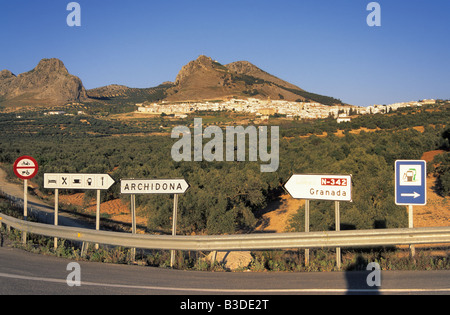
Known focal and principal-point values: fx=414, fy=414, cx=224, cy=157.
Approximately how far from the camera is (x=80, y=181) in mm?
8898

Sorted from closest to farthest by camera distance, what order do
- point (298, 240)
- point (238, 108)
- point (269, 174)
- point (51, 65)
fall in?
point (298, 240) → point (269, 174) → point (238, 108) → point (51, 65)

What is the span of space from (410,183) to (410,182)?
2 cm

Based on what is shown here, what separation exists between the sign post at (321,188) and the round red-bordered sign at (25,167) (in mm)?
6202

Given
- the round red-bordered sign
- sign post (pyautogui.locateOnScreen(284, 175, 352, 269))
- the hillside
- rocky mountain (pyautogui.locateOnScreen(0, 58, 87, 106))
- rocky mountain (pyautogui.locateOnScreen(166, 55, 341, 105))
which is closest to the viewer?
sign post (pyautogui.locateOnScreen(284, 175, 352, 269))

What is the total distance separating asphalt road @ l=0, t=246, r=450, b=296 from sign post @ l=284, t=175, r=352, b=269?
1361 millimetres

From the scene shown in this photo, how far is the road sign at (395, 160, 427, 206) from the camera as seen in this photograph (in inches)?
284

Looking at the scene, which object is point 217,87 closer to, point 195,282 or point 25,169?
point 25,169

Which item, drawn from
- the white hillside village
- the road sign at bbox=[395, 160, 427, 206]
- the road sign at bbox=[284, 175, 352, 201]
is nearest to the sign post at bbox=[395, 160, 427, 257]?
the road sign at bbox=[395, 160, 427, 206]

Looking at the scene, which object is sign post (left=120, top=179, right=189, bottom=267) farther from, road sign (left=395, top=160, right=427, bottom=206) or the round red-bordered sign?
road sign (left=395, top=160, right=427, bottom=206)

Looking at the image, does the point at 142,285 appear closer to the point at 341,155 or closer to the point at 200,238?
the point at 200,238

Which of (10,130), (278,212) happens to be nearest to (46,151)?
(278,212)

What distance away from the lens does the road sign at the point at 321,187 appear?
24.1ft


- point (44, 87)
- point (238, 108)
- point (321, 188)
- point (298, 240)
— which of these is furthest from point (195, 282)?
→ point (44, 87)
